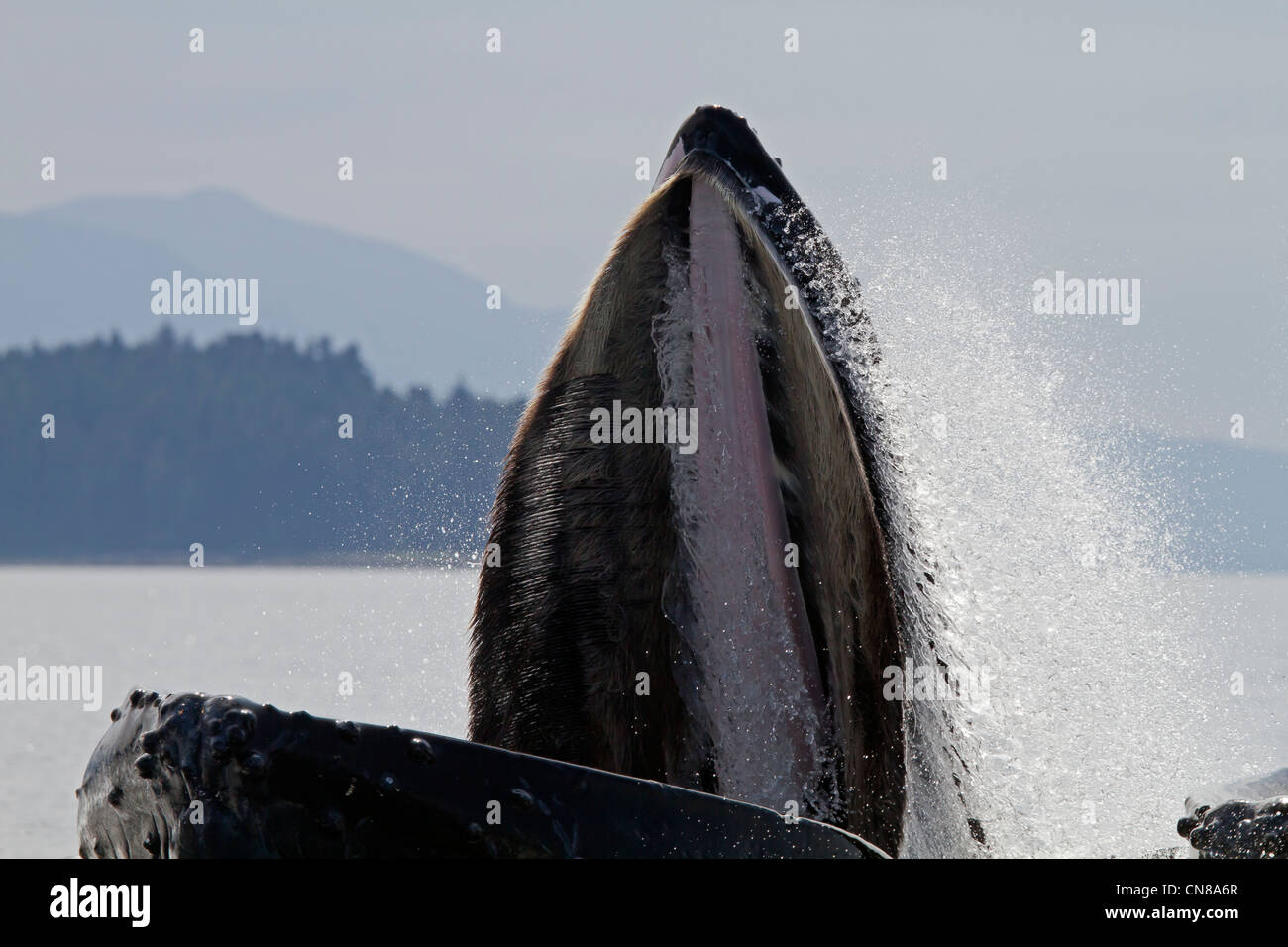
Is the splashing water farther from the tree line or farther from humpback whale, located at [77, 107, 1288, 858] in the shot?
the tree line

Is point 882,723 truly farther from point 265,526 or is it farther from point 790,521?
point 265,526

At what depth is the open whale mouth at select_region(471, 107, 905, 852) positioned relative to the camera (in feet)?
13.4

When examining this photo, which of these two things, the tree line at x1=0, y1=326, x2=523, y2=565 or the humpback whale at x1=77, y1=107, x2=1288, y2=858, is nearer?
the humpback whale at x1=77, y1=107, x2=1288, y2=858

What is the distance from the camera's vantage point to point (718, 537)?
4152mm

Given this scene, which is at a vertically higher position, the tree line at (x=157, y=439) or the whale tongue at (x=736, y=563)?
the tree line at (x=157, y=439)

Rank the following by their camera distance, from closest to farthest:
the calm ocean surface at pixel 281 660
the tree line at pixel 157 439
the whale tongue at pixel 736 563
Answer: the whale tongue at pixel 736 563, the calm ocean surface at pixel 281 660, the tree line at pixel 157 439

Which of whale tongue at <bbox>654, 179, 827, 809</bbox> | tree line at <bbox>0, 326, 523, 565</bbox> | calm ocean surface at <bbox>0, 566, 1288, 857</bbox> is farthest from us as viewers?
tree line at <bbox>0, 326, 523, 565</bbox>

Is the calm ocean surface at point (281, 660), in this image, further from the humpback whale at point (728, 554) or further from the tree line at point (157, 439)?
the tree line at point (157, 439)

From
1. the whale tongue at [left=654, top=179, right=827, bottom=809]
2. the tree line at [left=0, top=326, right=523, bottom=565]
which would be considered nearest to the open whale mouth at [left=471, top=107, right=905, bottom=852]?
the whale tongue at [left=654, top=179, right=827, bottom=809]

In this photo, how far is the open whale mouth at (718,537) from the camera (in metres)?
4.09

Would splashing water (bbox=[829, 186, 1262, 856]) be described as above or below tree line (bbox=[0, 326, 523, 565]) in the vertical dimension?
below

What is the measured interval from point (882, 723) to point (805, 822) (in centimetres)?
107

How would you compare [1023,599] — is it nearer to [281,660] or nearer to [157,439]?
[281,660]

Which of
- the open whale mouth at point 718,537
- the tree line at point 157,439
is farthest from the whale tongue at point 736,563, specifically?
the tree line at point 157,439
